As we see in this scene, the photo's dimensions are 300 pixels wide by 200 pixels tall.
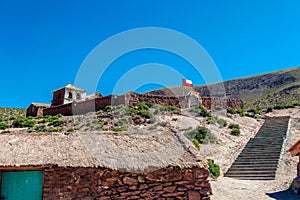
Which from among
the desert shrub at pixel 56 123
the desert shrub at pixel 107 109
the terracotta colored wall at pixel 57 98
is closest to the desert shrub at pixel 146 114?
the desert shrub at pixel 107 109

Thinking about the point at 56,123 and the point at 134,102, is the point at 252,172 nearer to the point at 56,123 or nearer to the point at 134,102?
the point at 134,102

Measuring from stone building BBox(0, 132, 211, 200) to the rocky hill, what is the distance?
53755 mm

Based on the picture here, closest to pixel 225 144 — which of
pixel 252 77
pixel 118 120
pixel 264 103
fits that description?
pixel 118 120

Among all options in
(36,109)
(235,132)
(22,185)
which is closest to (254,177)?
(235,132)

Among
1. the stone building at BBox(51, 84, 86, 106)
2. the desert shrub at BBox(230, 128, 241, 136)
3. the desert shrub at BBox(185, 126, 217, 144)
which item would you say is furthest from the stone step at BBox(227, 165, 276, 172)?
the stone building at BBox(51, 84, 86, 106)

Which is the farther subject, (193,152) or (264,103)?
(264,103)

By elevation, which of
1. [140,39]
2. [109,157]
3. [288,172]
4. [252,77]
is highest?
[252,77]

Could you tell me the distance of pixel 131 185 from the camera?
285 inches

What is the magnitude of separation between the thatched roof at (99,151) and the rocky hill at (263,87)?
53406 mm

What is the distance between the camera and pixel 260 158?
16.7m

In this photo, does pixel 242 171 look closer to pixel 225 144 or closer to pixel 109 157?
pixel 225 144

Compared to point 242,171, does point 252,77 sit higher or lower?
higher

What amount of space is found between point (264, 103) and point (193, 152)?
53.3m

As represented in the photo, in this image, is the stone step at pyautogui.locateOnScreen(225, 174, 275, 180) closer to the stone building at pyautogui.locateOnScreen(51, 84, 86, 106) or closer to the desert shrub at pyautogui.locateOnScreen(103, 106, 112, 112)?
the desert shrub at pyautogui.locateOnScreen(103, 106, 112, 112)
